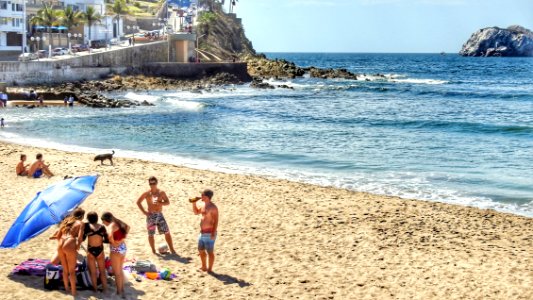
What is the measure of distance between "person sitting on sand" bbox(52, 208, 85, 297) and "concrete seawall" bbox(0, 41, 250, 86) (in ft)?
121

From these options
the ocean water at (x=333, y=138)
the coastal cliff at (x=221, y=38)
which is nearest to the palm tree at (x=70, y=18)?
the coastal cliff at (x=221, y=38)

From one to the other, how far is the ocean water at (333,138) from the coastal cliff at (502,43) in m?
148

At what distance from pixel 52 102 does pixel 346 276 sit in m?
32.6

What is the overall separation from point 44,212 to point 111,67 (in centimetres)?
4614

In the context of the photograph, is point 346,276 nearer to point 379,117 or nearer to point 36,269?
point 36,269

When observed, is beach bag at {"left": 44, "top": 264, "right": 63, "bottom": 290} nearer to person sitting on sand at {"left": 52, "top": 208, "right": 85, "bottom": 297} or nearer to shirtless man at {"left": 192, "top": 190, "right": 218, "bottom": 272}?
person sitting on sand at {"left": 52, "top": 208, "right": 85, "bottom": 297}

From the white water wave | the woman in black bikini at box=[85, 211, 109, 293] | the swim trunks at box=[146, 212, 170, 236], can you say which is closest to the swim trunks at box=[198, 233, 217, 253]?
the swim trunks at box=[146, 212, 170, 236]

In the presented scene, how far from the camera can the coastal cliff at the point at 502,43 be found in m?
185

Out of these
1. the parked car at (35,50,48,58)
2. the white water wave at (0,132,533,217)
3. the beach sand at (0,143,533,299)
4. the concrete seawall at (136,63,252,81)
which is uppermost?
the parked car at (35,50,48,58)

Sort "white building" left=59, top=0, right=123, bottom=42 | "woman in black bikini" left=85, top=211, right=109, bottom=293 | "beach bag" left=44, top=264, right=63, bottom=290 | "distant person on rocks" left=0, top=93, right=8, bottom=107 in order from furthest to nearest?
1. "white building" left=59, top=0, right=123, bottom=42
2. "distant person on rocks" left=0, top=93, right=8, bottom=107
3. "beach bag" left=44, top=264, right=63, bottom=290
4. "woman in black bikini" left=85, top=211, right=109, bottom=293

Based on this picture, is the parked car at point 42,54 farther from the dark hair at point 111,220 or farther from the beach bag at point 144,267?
the dark hair at point 111,220

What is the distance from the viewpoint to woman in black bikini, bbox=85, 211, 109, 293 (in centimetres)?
839

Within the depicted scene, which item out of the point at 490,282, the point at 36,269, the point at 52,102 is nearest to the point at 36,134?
the point at 52,102

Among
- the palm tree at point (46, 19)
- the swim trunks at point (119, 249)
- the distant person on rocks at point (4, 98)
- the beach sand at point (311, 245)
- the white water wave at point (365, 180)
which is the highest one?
the palm tree at point (46, 19)
